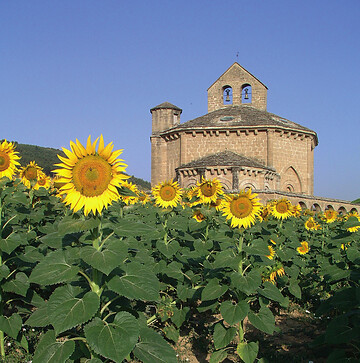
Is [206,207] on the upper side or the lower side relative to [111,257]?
upper

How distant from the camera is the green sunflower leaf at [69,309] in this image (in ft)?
8.45

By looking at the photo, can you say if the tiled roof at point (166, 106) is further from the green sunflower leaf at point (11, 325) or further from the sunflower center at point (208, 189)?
the green sunflower leaf at point (11, 325)

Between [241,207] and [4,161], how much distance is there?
276 cm

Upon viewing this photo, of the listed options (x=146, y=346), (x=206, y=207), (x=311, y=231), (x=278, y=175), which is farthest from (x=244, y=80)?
(x=146, y=346)

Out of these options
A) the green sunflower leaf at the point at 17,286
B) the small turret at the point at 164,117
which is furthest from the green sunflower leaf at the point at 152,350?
the small turret at the point at 164,117

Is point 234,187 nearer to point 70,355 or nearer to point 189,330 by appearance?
point 189,330

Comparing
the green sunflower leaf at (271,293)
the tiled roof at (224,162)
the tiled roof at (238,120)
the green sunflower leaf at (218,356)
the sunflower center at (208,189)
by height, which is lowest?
the green sunflower leaf at (218,356)

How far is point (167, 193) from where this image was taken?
6797mm

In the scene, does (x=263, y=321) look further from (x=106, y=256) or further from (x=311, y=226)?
(x=311, y=226)

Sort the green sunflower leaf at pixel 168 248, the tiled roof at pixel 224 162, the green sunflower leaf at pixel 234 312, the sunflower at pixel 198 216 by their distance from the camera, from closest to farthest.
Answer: the green sunflower leaf at pixel 234 312, the green sunflower leaf at pixel 168 248, the sunflower at pixel 198 216, the tiled roof at pixel 224 162

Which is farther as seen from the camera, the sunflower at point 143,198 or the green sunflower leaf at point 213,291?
the sunflower at point 143,198

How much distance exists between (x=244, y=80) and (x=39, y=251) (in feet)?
128

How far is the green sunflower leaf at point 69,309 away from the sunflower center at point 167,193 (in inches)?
155

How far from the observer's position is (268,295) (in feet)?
13.6
